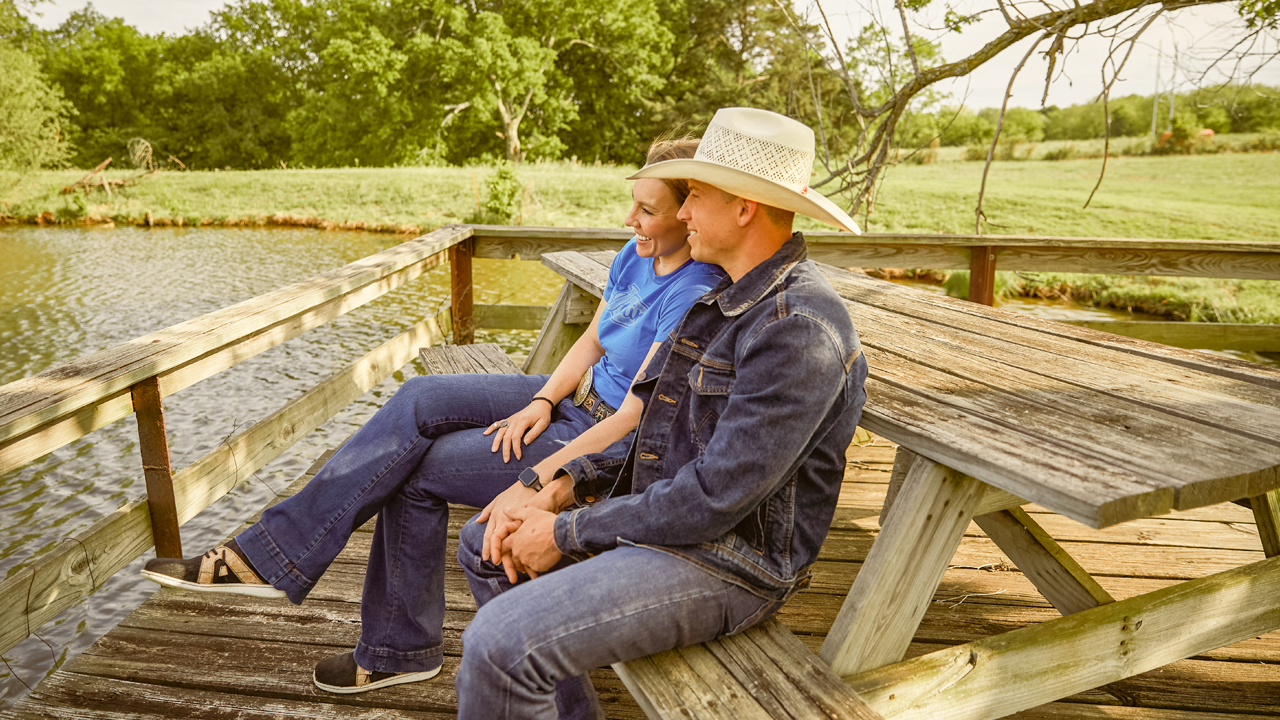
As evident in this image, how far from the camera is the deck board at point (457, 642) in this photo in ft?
6.81

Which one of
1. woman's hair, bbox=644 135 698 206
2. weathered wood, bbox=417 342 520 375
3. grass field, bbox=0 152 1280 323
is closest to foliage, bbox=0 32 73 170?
grass field, bbox=0 152 1280 323

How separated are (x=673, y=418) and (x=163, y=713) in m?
1.54

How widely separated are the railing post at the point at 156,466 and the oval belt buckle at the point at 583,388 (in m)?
1.10

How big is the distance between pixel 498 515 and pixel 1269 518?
1.88 metres

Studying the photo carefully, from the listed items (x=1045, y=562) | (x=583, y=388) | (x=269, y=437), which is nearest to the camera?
(x=1045, y=562)

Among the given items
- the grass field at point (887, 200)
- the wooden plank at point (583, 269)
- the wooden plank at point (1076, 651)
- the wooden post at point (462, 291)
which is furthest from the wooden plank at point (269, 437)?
the grass field at point (887, 200)

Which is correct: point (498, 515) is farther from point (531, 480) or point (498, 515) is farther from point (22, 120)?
point (22, 120)

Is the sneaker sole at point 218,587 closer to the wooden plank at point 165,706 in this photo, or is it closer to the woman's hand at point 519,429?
the wooden plank at point 165,706

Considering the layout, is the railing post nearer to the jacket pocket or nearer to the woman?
the woman

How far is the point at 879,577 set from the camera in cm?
147

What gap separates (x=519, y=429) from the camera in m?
2.07

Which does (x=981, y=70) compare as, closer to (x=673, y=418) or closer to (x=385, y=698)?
(x=673, y=418)

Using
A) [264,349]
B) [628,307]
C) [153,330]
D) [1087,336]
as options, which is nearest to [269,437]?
[264,349]

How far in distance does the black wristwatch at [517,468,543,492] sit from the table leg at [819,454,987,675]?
700mm
